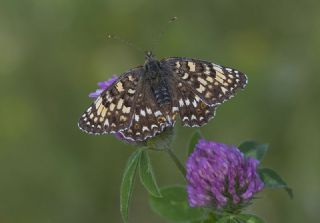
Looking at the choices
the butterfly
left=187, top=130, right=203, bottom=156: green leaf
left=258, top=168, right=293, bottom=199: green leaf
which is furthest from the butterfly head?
left=258, top=168, right=293, bottom=199: green leaf

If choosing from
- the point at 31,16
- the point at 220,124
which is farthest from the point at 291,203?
the point at 31,16

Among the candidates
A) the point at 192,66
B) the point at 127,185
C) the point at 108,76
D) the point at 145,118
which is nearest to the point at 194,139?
the point at 145,118

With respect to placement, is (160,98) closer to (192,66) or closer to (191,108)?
(191,108)

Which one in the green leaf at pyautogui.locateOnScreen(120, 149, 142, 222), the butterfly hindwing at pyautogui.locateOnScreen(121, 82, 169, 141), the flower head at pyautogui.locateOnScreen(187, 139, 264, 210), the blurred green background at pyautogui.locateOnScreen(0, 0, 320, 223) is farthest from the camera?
the blurred green background at pyautogui.locateOnScreen(0, 0, 320, 223)

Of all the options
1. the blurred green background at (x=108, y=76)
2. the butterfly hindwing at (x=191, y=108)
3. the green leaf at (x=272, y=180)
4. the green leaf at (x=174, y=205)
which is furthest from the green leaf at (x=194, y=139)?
the blurred green background at (x=108, y=76)

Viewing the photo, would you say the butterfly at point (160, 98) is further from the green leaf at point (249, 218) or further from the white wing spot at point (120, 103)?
the green leaf at point (249, 218)

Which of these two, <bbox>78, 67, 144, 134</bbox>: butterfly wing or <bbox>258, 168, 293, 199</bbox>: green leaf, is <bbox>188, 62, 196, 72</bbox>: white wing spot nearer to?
<bbox>78, 67, 144, 134</bbox>: butterfly wing
